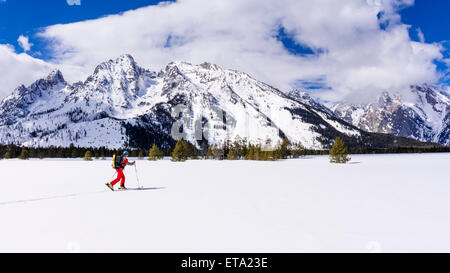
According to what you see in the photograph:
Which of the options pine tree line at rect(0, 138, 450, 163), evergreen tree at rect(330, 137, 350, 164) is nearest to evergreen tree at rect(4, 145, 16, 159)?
pine tree line at rect(0, 138, 450, 163)

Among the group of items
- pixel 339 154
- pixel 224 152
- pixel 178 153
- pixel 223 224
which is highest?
pixel 339 154

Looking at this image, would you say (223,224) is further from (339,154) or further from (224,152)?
(224,152)

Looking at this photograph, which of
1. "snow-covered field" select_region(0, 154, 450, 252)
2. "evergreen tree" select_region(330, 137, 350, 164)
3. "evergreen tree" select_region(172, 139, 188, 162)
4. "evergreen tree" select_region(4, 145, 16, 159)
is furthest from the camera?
"evergreen tree" select_region(4, 145, 16, 159)

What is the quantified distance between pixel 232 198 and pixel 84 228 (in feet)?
25.5

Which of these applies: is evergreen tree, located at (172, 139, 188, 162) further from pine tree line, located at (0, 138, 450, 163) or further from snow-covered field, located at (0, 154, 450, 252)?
snow-covered field, located at (0, 154, 450, 252)

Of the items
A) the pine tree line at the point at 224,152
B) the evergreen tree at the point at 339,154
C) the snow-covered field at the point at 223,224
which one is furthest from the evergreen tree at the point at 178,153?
the snow-covered field at the point at 223,224

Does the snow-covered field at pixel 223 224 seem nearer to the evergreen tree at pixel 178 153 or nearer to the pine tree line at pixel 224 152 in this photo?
the pine tree line at pixel 224 152

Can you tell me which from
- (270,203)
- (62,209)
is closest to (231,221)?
(270,203)

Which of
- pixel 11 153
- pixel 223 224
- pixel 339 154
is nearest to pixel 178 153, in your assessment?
pixel 339 154

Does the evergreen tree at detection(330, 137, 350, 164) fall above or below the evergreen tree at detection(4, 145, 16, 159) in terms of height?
above

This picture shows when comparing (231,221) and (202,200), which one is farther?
(202,200)
